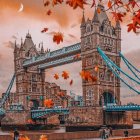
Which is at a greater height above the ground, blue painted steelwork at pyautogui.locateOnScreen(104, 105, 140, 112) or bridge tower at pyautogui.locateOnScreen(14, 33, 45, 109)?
bridge tower at pyautogui.locateOnScreen(14, 33, 45, 109)

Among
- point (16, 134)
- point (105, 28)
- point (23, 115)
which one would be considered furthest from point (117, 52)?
point (16, 134)

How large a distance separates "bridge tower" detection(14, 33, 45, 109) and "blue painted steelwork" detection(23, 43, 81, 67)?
186cm

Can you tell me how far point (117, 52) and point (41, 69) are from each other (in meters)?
22.0

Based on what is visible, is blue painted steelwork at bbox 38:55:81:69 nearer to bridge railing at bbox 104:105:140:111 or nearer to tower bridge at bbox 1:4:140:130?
tower bridge at bbox 1:4:140:130

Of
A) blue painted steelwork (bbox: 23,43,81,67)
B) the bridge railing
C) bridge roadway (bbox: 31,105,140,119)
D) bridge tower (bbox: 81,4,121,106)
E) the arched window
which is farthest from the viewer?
blue painted steelwork (bbox: 23,43,81,67)

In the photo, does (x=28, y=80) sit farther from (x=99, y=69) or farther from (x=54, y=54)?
(x=99, y=69)

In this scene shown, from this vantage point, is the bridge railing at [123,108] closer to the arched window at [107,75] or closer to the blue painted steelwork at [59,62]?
the arched window at [107,75]

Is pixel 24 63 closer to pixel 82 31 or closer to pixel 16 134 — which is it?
pixel 82 31

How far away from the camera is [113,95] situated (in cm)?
5353

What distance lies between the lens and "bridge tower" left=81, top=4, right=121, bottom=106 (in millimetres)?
51438

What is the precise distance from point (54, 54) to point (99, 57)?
1212 centimetres

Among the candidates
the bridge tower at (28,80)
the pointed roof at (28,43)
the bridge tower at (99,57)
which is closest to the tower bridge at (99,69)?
the bridge tower at (99,57)

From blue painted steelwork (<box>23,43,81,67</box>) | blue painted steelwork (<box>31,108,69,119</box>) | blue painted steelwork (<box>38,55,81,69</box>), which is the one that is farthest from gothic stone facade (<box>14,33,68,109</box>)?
blue painted steelwork (<box>31,108,69,119</box>)

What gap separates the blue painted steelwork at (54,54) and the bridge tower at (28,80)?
1864 mm
